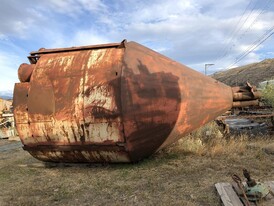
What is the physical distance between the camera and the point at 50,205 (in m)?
4.39

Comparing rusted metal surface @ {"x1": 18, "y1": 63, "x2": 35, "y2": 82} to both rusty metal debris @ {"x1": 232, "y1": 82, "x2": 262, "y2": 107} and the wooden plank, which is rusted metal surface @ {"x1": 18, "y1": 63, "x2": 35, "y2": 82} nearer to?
the wooden plank

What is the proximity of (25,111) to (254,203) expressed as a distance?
4.18 m

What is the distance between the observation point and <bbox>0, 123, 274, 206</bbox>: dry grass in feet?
14.7

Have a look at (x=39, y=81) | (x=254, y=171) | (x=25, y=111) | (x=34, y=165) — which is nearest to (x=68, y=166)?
(x=34, y=165)

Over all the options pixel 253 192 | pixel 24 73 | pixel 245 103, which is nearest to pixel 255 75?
pixel 245 103

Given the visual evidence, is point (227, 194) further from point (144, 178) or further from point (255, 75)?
point (255, 75)

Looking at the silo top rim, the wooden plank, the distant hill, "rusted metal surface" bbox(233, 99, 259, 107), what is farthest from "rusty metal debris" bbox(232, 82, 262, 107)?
the distant hill

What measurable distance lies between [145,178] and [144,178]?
0.02 meters

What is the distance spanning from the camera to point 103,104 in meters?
5.38

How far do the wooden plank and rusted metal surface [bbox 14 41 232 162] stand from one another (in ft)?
5.21

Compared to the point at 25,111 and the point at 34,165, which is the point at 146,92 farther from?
the point at 34,165

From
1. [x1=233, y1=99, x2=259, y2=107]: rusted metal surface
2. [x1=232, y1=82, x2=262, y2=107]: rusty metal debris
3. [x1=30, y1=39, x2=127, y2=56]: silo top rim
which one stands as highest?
[x1=30, y1=39, x2=127, y2=56]: silo top rim

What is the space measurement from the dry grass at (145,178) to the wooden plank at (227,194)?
0.11m

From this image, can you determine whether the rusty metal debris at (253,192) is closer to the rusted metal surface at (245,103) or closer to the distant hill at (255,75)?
the rusted metal surface at (245,103)
